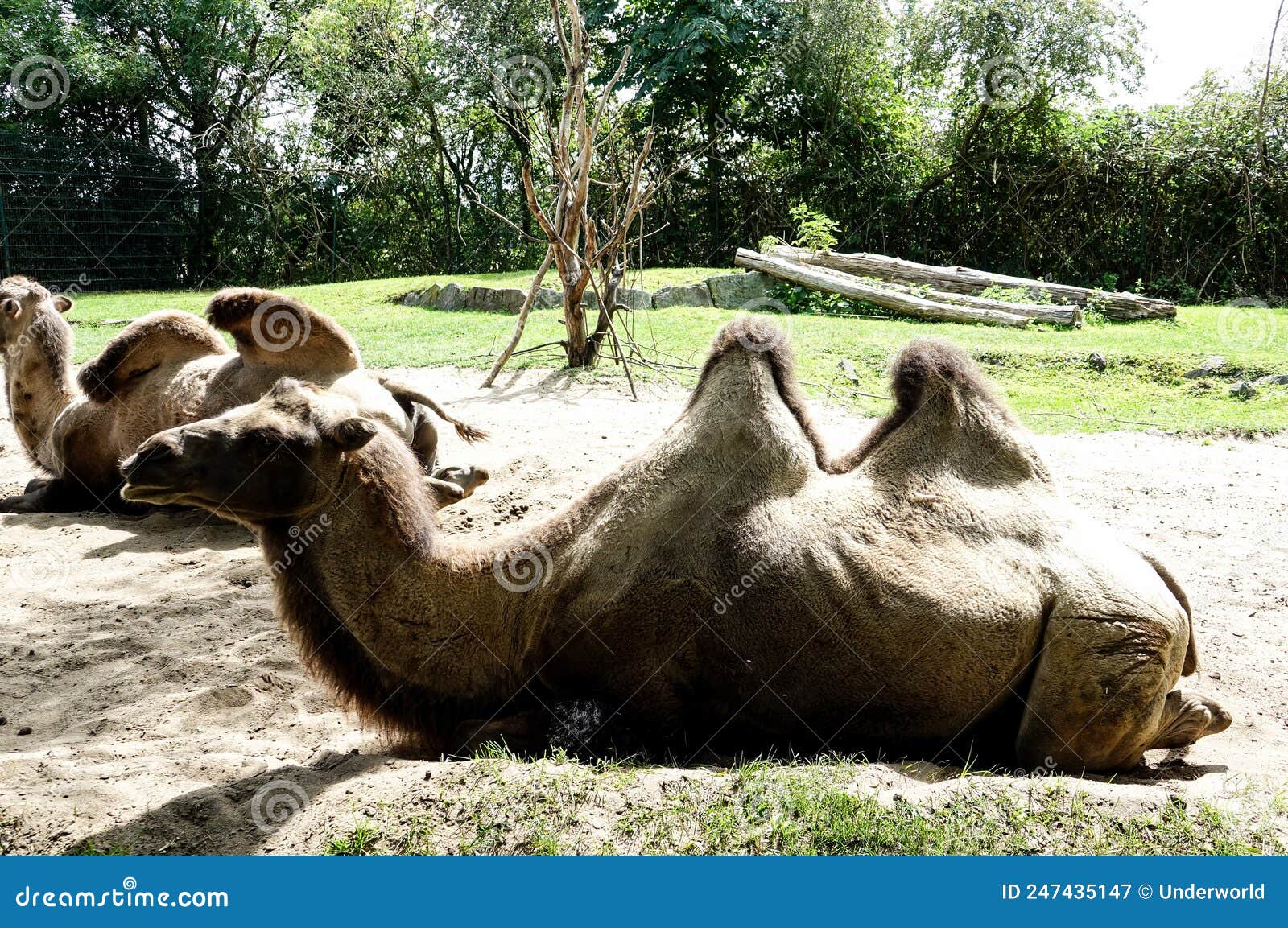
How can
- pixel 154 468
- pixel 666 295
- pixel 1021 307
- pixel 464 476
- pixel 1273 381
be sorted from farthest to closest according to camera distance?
pixel 666 295 < pixel 1021 307 < pixel 1273 381 < pixel 464 476 < pixel 154 468

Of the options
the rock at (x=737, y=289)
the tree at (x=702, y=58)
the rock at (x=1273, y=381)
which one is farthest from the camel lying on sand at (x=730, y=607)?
the tree at (x=702, y=58)

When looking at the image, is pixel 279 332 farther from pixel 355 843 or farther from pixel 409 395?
pixel 355 843

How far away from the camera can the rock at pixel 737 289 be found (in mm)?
17953

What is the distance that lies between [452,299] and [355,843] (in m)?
16.3

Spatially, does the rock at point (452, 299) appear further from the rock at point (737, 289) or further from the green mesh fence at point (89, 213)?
the green mesh fence at point (89, 213)

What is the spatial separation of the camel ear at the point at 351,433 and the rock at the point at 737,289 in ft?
47.5

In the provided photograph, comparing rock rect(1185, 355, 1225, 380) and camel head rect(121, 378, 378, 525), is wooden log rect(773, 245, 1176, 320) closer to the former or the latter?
rock rect(1185, 355, 1225, 380)

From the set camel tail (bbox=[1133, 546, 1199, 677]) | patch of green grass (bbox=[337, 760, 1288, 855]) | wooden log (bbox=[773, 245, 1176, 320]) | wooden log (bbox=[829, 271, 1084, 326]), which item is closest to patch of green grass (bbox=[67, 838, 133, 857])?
patch of green grass (bbox=[337, 760, 1288, 855])

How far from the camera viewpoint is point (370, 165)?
1030 inches

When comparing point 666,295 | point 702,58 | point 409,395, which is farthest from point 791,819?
point 702,58

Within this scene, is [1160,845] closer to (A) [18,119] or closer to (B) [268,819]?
(B) [268,819]

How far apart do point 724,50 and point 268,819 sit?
70.1 ft

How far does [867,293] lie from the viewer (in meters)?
16.6

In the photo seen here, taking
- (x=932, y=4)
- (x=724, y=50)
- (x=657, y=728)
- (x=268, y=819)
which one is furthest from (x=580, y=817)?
(x=932, y=4)
